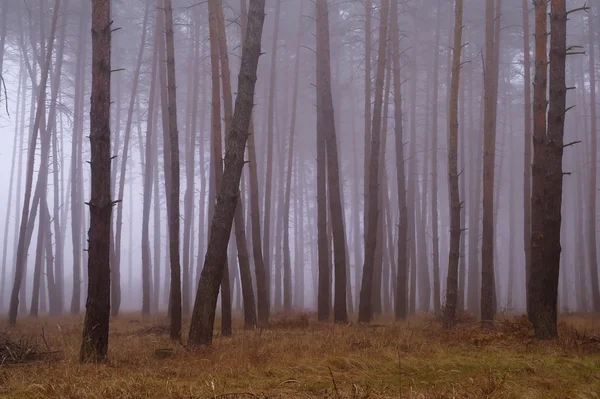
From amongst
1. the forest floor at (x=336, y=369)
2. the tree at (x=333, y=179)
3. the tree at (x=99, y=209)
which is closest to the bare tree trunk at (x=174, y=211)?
the forest floor at (x=336, y=369)

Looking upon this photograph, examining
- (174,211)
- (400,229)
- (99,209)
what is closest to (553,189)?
(174,211)

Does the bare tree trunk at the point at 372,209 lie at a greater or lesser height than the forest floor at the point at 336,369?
greater

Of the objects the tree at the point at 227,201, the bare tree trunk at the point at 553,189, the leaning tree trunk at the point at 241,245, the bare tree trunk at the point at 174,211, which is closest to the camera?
the tree at the point at 227,201

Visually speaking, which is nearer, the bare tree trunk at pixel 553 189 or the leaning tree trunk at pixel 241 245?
the bare tree trunk at pixel 553 189

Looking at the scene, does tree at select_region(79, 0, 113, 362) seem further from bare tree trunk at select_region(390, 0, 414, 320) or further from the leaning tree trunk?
bare tree trunk at select_region(390, 0, 414, 320)

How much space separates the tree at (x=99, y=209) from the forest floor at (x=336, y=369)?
1.50ft

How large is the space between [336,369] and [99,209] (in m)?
4.17

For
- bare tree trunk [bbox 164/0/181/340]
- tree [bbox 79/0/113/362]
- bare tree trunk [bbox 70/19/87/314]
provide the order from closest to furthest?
tree [bbox 79/0/113/362], bare tree trunk [bbox 164/0/181/340], bare tree trunk [bbox 70/19/87/314]

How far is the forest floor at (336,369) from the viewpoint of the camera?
5.53 m

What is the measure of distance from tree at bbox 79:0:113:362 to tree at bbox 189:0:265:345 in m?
1.44

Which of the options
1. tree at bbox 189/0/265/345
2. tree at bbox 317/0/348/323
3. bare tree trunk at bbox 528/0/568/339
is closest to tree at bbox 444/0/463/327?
tree at bbox 317/0/348/323

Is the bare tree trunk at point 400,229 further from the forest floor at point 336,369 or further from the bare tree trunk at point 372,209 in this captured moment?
the forest floor at point 336,369

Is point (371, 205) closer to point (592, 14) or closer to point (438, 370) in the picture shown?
point (438, 370)

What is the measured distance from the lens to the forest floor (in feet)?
18.1
